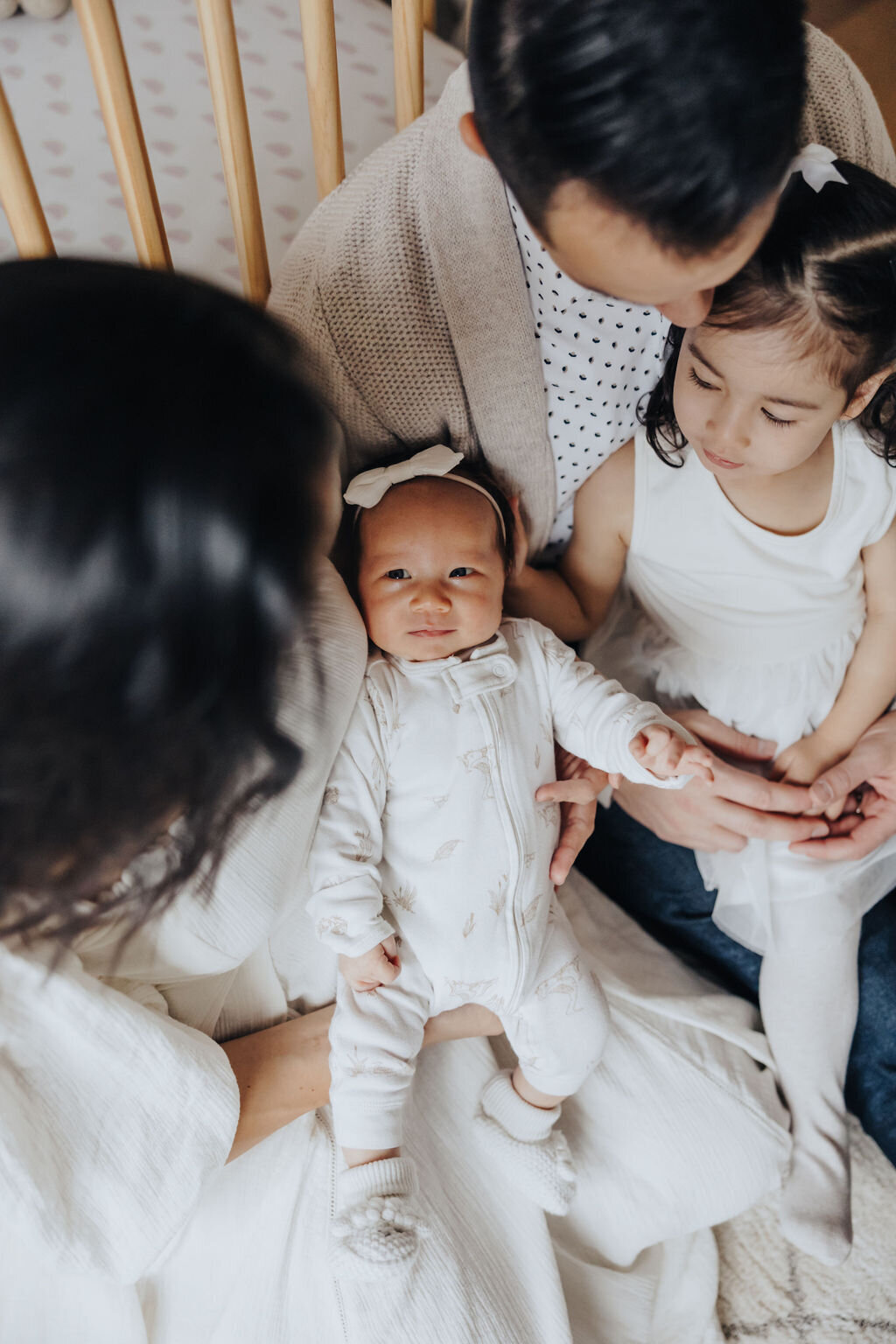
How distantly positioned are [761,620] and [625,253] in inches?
23.3

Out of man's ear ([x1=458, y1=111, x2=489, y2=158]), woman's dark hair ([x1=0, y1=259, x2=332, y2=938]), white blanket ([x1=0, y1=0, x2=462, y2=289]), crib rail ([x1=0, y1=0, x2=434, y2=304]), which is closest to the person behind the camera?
woman's dark hair ([x1=0, y1=259, x2=332, y2=938])

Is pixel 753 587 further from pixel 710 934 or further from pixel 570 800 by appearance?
pixel 710 934

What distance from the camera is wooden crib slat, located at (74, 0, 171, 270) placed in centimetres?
68


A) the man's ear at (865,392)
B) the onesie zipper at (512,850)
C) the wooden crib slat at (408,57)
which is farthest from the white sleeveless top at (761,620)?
the wooden crib slat at (408,57)

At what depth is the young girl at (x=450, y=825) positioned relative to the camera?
2.72 feet

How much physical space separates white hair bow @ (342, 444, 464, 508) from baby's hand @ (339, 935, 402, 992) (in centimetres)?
43

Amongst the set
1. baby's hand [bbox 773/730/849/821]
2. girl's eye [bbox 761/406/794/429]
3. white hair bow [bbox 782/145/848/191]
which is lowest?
baby's hand [bbox 773/730/849/821]

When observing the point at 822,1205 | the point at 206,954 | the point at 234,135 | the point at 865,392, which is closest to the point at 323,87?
the point at 234,135

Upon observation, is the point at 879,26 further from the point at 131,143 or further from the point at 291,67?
the point at 131,143

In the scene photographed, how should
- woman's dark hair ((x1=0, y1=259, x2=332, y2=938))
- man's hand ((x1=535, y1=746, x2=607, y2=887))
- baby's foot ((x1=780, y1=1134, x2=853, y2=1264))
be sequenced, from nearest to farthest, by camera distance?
woman's dark hair ((x1=0, y1=259, x2=332, y2=938))
man's hand ((x1=535, y1=746, x2=607, y2=887))
baby's foot ((x1=780, y1=1134, x2=853, y2=1264))

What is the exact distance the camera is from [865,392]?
836 mm

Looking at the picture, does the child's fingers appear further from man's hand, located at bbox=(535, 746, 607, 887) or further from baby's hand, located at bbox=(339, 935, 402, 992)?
man's hand, located at bbox=(535, 746, 607, 887)

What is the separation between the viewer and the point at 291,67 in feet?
4.40

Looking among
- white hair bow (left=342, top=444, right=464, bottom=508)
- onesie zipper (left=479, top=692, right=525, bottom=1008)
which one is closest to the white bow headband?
white hair bow (left=342, top=444, right=464, bottom=508)
